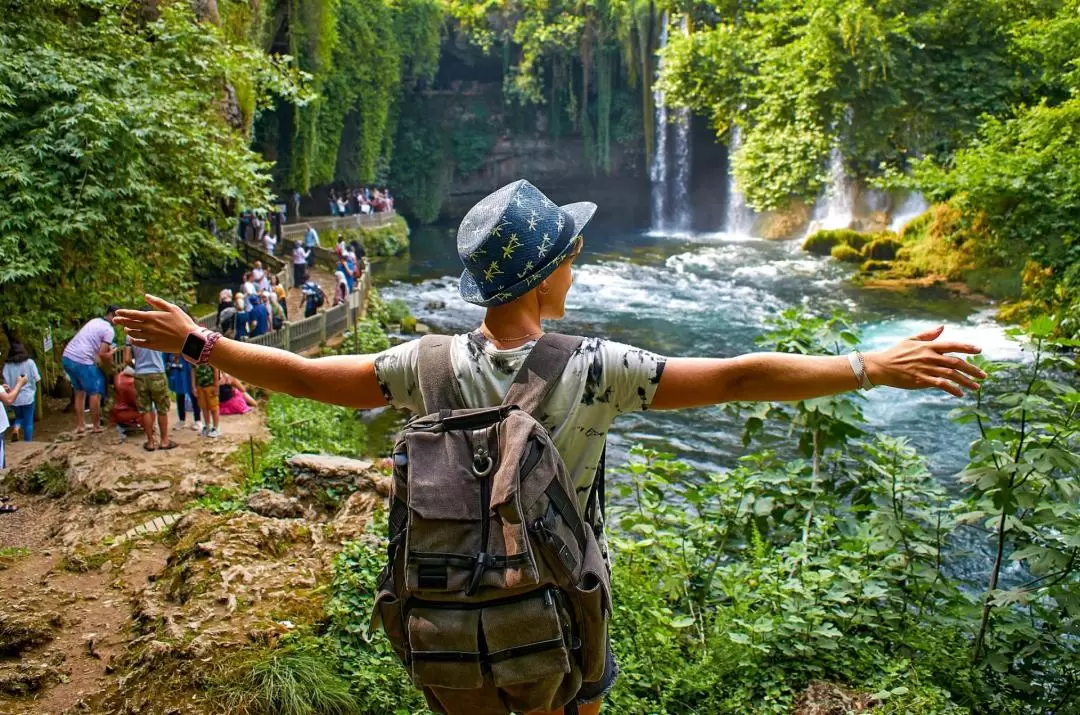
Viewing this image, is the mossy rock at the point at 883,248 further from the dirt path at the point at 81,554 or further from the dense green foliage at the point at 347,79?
the dirt path at the point at 81,554

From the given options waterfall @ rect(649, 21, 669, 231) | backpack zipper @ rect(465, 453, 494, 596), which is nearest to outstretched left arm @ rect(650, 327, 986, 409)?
backpack zipper @ rect(465, 453, 494, 596)

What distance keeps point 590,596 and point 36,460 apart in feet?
24.5

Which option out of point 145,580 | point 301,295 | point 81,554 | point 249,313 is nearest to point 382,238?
point 301,295

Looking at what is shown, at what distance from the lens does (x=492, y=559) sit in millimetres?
1930

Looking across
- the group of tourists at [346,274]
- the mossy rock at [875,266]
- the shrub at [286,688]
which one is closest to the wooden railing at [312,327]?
the group of tourists at [346,274]

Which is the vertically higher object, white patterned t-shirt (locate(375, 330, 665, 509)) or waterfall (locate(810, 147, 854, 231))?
white patterned t-shirt (locate(375, 330, 665, 509))

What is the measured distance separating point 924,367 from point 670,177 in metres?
38.7

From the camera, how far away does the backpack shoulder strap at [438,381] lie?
84.4 inches

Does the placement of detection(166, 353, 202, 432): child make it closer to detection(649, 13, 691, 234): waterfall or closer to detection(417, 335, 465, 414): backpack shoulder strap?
detection(417, 335, 465, 414): backpack shoulder strap

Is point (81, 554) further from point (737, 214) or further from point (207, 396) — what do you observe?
point (737, 214)

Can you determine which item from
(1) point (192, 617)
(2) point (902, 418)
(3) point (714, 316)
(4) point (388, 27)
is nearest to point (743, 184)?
(3) point (714, 316)

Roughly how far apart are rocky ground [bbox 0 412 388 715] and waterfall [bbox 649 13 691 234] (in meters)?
33.8

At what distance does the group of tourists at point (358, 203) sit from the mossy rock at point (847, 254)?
16019 millimetres

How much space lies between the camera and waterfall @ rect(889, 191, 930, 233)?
1048 inches
